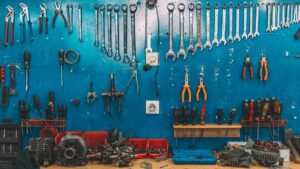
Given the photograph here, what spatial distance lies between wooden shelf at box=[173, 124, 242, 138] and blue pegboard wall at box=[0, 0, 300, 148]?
0.23ft

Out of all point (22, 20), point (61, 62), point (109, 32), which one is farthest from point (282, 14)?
point (22, 20)

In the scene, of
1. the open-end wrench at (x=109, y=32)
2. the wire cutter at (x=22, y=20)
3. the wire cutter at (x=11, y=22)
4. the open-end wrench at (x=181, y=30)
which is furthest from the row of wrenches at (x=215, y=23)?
the wire cutter at (x=11, y=22)

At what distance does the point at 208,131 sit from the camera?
3.39m

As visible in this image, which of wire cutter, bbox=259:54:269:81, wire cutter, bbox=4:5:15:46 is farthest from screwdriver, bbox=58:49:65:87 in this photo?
wire cutter, bbox=259:54:269:81

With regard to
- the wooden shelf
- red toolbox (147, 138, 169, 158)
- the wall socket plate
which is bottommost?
red toolbox (147, 138, 169, 158)

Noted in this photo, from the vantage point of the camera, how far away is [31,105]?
3436 mm

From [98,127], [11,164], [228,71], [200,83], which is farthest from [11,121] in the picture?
[228,71]

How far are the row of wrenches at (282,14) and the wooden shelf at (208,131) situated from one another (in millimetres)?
849

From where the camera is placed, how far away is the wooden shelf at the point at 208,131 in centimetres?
335

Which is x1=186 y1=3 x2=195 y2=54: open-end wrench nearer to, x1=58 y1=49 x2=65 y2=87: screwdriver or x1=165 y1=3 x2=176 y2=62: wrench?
x1=165 y1=3 x2=176 y2=62: wrench

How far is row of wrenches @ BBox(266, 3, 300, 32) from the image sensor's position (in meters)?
3.33

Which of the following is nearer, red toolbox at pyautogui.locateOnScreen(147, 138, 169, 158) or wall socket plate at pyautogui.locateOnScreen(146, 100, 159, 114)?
red toolbox at pyautogui.locateOnScreen(147, 138, 169, 158)

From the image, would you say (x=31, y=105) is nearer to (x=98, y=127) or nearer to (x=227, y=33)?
(x=98, y=127)

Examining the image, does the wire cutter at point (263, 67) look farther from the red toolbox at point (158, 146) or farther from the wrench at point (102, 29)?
the wrench at point (102, 29)
